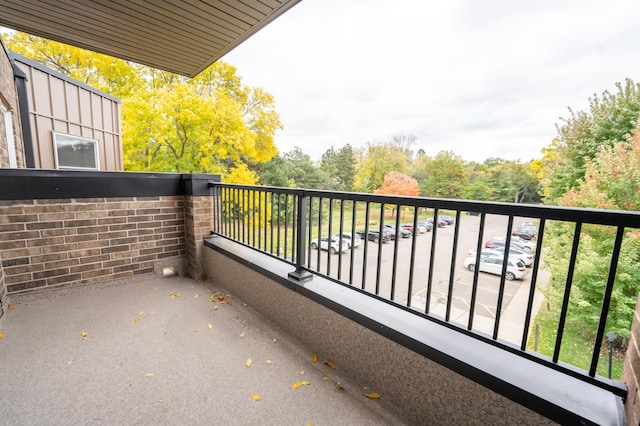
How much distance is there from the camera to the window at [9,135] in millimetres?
3557

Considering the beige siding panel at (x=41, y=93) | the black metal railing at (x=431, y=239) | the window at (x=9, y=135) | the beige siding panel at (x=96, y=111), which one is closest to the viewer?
the black metal railing at (x=431, y=239)

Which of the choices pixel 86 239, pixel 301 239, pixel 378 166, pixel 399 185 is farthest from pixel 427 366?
pixel 378 166

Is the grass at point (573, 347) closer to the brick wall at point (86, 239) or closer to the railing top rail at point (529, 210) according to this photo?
the railing top rail at point (529, 210)

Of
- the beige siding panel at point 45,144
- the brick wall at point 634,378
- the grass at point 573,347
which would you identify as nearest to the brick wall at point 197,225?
the brick wall at point 634,378

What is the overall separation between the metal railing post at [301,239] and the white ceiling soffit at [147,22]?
1855 millimetres

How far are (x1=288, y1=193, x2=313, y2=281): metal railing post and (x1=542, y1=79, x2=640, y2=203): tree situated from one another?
12.5 metres

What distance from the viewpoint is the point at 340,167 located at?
33594mm

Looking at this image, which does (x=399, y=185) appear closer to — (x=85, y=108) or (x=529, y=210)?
(x=85, y=108)

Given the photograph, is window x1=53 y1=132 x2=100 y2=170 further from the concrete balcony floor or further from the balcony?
the concrete balcony floor

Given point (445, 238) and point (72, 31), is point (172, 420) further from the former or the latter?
point (445, 238)

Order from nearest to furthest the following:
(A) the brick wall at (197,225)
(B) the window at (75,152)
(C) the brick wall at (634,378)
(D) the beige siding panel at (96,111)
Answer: (C) the brick wall at (634,378), (A) the brick wall at (197,225), (B) the window at (75,152), (D) the beige siding panel at (96,111)

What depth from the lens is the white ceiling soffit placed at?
7.93ft

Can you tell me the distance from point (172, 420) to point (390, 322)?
1337 mm

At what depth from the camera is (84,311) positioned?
99.8 inches
